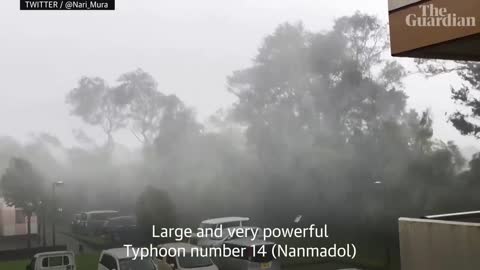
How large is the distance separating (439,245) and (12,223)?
6.46 metres

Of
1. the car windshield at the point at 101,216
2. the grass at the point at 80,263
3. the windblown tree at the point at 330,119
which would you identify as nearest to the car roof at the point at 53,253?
the grass at the point at 80,263

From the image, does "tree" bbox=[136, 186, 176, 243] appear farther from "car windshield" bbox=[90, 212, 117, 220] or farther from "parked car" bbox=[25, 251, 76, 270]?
"parked car" bbox=[25, 251, 76, 270]

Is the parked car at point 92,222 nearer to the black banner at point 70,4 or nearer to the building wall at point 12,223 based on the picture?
the building wall at point 12,223

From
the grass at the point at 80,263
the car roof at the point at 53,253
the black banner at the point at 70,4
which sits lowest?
the grass at the point at 80,263

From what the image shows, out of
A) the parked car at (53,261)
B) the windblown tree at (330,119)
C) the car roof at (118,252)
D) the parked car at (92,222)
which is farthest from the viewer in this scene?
the windblown tree at (330,119)

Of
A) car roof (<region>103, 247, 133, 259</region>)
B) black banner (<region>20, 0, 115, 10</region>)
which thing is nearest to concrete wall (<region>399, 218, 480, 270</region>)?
car roof (<region>103, 247, 133, 259</region>)

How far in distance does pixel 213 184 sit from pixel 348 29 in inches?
185

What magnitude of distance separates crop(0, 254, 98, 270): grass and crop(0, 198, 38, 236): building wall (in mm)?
469

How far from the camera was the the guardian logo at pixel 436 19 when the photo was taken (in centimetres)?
472

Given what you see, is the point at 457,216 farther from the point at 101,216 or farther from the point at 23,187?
the point at 23,187

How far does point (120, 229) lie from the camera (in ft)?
27.2

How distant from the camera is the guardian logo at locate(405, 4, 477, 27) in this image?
4.72 m

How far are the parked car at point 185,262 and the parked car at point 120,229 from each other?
62 centimetres

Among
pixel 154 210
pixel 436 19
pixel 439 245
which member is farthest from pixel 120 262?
pixel 436 19
